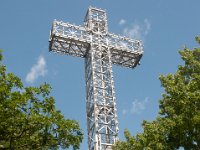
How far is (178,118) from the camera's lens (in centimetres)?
1883

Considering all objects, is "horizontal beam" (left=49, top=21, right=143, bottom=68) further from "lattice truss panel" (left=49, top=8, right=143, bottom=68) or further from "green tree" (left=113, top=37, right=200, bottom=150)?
"green tree" (left=113, top=37, right=200, bottom=150)

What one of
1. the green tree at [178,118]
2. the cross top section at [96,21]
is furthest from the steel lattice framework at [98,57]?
the green tree at [178,118]

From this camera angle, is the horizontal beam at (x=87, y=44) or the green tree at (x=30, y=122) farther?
the horizontal beam at (x=87, y=44)

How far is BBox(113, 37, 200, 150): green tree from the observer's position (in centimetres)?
1862

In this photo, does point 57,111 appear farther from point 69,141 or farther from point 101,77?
point 101,77

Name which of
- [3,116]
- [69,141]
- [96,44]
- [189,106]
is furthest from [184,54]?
[96,44]

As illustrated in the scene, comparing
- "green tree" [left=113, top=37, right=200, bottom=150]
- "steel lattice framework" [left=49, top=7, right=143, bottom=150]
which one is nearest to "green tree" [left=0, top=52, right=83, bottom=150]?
"green tree" [left=113, top=37, right=200, bottom=150]

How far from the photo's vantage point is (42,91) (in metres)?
17.5

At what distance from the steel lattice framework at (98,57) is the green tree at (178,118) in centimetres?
793

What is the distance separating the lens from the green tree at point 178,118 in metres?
18.6

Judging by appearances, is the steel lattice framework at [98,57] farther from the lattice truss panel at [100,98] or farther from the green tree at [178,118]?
the green tree at [178,118]

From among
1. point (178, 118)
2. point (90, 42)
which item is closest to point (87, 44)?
point (90, 42)

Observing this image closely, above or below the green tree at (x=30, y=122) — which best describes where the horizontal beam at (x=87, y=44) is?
above

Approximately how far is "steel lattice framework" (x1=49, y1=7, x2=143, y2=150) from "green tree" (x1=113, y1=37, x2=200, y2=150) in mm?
7932
